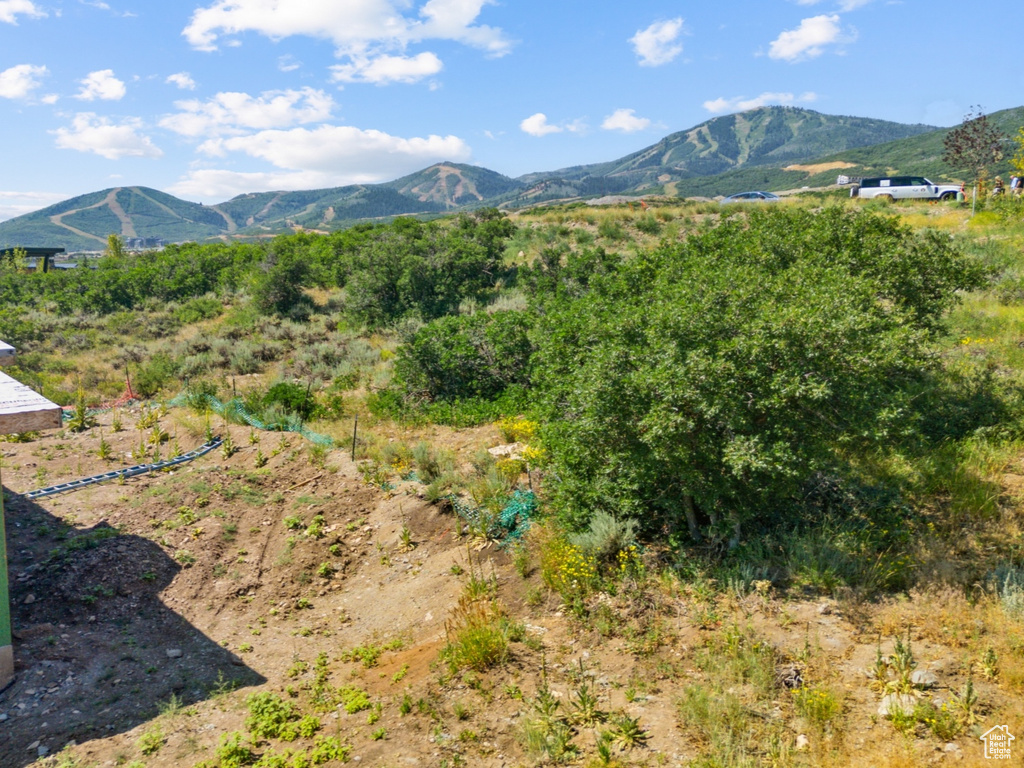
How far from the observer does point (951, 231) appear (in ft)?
68.6

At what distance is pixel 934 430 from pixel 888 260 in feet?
9.00

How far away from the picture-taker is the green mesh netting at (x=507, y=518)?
7.75 meters

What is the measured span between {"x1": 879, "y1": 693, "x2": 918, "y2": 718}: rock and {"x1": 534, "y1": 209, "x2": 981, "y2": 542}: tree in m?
1.86

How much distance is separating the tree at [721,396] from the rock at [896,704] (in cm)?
186

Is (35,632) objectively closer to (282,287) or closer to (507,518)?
(507,518)

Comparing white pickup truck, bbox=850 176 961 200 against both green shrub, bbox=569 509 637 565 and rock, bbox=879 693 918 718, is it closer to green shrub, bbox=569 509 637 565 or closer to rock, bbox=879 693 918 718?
green shrub, bbox=569 509 637 565

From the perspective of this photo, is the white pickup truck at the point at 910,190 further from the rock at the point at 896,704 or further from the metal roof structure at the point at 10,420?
the metal roof structure at the point at 10,420

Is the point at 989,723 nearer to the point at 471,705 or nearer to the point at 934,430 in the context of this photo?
the point at 471,705

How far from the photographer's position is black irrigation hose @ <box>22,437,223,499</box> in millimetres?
9266

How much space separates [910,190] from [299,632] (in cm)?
3579

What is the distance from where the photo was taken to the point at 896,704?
4309mm

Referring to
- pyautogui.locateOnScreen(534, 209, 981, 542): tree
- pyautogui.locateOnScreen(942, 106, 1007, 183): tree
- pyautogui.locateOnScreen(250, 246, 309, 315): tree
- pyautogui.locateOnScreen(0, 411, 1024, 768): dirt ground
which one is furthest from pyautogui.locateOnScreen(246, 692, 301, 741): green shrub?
pyautogui.locateOnScreen(942, 106, 1007, 183): tree

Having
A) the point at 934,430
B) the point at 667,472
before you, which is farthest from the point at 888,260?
the point at 667,472

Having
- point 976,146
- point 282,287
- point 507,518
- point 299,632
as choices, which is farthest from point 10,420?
point 976,146
